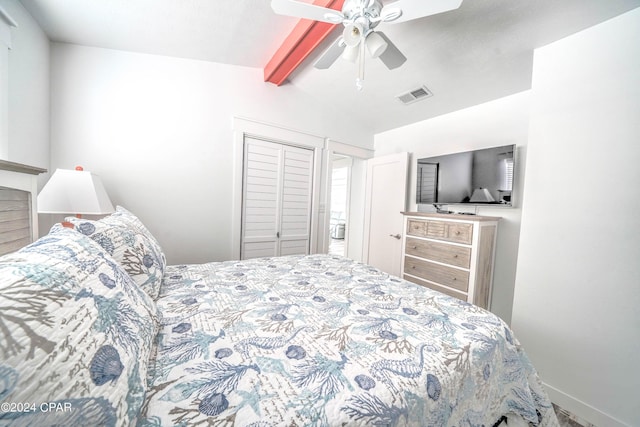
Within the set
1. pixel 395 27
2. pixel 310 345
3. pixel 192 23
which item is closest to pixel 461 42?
pixel 395 27

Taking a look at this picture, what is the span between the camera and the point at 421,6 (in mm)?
1213

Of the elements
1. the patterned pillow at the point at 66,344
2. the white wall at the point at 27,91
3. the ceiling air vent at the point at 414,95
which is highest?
the ceiling air vent at the point at 414,95

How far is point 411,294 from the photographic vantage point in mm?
1277

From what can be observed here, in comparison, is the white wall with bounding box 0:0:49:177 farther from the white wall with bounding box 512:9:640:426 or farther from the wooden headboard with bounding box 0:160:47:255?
the white wall with bounding box 512:9:640:426

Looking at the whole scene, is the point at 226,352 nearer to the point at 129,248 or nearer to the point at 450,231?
the point at 129,248

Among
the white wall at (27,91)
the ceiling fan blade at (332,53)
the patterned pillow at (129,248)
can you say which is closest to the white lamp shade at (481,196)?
the ceiling fan blade at (332,53)

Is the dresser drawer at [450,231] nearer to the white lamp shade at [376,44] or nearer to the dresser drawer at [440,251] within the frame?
the dresser drawer at [440,251]

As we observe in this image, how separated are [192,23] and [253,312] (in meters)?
2.24

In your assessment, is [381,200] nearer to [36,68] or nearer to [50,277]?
[50,277]

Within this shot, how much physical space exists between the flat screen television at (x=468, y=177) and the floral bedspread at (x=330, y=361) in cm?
153

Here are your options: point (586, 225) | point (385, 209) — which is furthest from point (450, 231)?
point (385, 209)

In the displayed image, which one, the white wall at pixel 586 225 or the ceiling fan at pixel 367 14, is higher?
the ceiling fan at pixel 367 14

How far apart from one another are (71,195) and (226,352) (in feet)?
5.74

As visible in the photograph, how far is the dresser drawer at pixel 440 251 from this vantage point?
214cm
